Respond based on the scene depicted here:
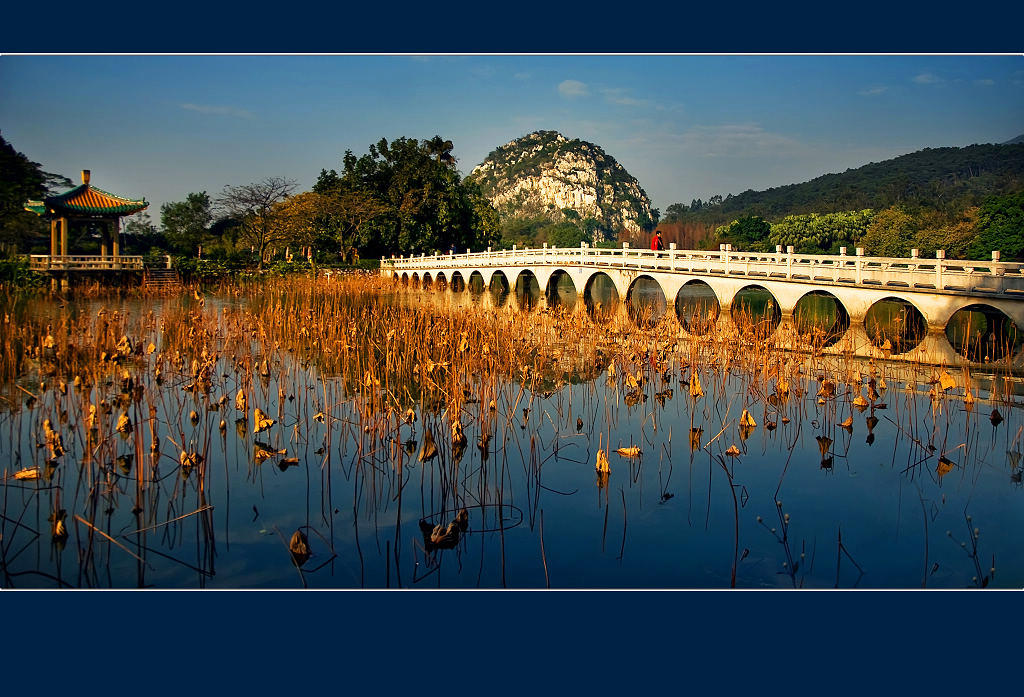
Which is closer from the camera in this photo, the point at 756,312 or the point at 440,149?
the point at 756,312

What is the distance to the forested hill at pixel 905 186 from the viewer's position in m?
27.2

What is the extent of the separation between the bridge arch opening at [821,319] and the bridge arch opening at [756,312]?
19.5 inches

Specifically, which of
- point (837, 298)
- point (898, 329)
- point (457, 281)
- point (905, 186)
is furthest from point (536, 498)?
point (905, 186)

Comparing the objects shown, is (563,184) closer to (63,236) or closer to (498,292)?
(498,292)

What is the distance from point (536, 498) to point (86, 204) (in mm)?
22928

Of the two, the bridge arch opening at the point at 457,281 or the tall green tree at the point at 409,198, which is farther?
the tall green tree at the point at 409,198

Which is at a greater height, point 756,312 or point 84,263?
point 84,263

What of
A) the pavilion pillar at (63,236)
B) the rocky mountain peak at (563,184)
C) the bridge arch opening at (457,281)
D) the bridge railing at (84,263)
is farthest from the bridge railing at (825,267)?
the rocky mountain peak at (563,184)

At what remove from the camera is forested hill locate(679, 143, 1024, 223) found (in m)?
27.2

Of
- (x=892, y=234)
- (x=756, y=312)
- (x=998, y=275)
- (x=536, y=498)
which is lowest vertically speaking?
(x=536, y=498)

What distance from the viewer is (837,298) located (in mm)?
17703

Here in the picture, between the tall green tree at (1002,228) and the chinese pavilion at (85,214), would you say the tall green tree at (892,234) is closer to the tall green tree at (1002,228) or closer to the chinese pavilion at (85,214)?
the tall green tree at (1002,228)

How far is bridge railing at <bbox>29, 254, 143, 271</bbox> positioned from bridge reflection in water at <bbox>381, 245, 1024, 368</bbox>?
35.1ft

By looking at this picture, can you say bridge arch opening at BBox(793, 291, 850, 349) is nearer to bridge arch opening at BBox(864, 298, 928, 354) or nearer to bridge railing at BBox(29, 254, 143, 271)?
bridge arch opening at BBox(864, 298, 928, 354)
